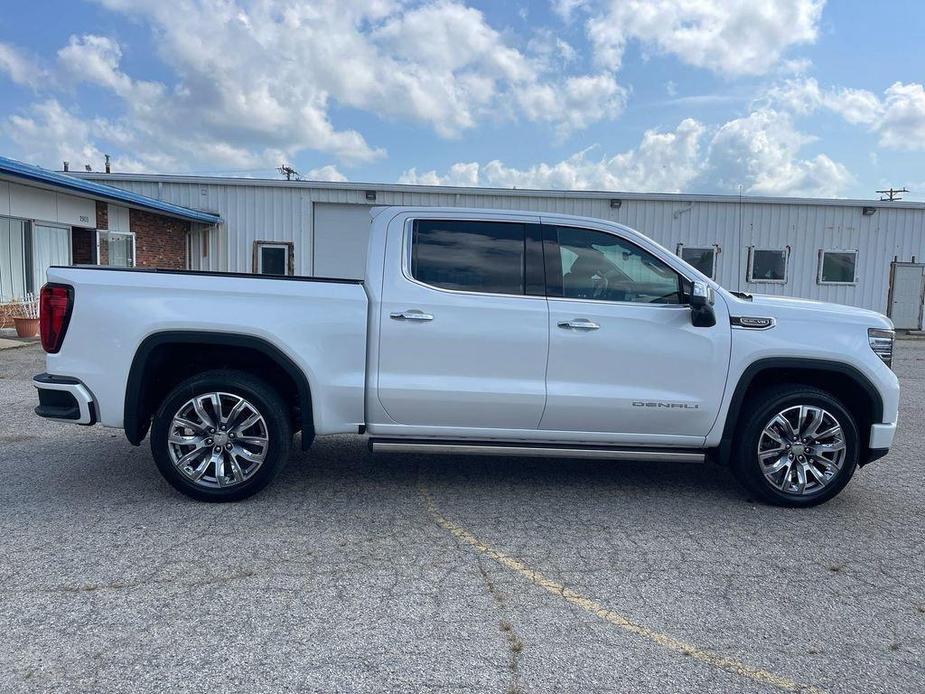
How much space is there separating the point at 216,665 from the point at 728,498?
369cm

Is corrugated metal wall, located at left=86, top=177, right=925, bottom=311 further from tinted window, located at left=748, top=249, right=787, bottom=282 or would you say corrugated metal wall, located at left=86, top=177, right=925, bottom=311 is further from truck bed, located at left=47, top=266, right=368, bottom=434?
truck bed, located at left=47, top=266, right=368, bottom=434

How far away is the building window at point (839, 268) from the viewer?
20.9m

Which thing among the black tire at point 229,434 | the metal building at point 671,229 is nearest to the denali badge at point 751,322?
the black tire at point 229,434

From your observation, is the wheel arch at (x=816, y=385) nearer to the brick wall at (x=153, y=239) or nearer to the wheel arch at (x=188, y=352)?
the wheel arch at (x=188, y=352)

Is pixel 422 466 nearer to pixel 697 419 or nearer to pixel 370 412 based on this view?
pixel 370 412

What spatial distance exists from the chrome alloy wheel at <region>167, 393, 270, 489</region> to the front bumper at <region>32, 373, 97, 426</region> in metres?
0.54

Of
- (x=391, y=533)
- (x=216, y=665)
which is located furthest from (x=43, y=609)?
(x=391, y=533)

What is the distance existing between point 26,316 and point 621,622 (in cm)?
1580

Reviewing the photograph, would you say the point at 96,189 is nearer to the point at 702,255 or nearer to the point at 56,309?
the point at 56,309

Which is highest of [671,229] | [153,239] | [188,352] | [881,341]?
[671,229]

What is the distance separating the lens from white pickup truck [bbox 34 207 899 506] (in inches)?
176

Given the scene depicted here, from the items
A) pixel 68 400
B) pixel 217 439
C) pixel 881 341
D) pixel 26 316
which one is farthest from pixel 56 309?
pixel 26 316

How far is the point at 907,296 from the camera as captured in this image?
2136 centimetres

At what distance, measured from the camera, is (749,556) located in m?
3.99
